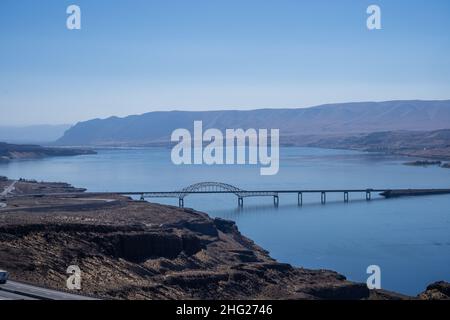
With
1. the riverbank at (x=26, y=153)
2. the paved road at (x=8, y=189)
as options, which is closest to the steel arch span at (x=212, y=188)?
the paved road at (x=8, y=189)

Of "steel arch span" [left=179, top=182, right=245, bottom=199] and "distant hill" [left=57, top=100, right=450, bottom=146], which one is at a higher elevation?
"distant hill" [left=57, top=100, right=450, bottom=146]

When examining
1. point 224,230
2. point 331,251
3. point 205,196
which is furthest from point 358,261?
point 205,196

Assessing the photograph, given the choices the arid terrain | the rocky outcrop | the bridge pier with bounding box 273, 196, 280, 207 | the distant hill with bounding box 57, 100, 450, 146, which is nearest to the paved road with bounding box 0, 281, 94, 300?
the arid terrain

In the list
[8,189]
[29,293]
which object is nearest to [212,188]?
[8,189]

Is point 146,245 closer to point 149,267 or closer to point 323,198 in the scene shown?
point 149,267

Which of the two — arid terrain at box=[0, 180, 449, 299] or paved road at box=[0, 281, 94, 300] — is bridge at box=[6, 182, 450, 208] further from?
paved road at box=[0, 281, 94, 300]
